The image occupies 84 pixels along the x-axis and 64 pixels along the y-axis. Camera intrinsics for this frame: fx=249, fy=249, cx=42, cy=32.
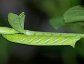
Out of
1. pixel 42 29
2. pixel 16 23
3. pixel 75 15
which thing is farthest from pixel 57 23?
pixel 42 29

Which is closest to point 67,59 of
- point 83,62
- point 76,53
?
point 76,53

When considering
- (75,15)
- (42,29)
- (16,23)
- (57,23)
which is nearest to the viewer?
(16,23)

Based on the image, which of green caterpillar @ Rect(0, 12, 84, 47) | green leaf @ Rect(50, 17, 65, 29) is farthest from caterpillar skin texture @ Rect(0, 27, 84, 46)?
green leaf @ Rect(50, 17, 65, 29)

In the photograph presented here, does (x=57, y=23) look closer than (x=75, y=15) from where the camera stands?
No

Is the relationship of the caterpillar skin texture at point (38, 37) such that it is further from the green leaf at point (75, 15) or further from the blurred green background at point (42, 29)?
the blurred green background at point (42, 29)

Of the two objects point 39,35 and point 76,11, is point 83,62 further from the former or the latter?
point 39,35

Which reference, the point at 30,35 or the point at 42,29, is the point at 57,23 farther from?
the point at 42,29

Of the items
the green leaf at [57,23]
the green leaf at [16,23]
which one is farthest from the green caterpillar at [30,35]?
the green leaf at [57,23]
